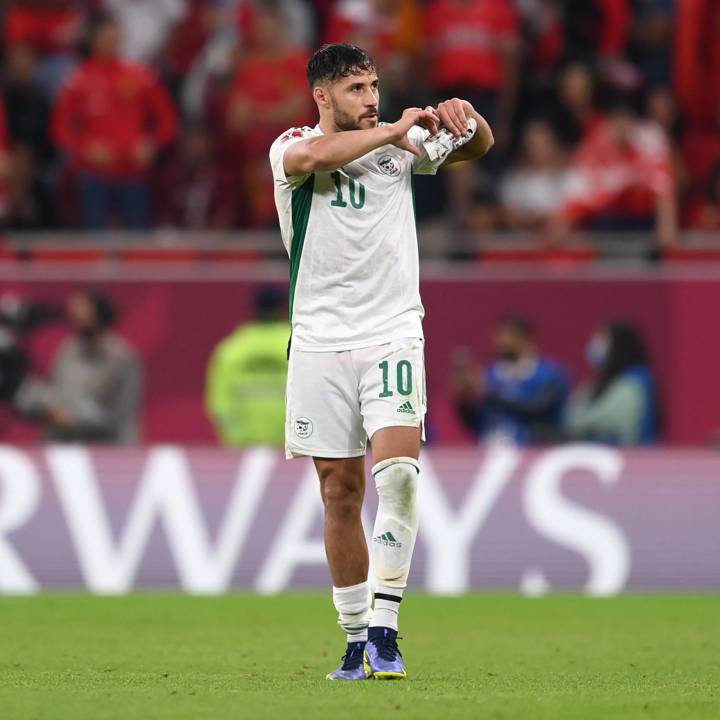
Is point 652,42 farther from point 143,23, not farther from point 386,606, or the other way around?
point 386,606

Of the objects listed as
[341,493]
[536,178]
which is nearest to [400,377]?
[341,493]

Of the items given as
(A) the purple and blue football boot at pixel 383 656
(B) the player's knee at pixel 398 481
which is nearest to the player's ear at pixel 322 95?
(B) the player's knee at pixel 398 481

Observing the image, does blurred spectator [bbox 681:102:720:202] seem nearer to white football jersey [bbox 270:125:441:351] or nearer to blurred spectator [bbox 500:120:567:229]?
blurred spectator [bbox 500:120:567:229]

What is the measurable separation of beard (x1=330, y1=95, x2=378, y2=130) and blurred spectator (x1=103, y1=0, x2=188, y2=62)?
9985 millimetres

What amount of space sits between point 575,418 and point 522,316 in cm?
82

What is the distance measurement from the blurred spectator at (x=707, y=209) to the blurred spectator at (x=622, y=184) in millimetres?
227

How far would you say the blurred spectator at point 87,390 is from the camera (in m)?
12.7

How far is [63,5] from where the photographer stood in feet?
54.9

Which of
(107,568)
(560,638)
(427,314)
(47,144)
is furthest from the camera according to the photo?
(47,144)

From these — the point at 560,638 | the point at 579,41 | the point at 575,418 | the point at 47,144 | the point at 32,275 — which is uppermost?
the point at 579,41

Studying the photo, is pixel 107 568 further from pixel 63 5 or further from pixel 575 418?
pixel 63 5

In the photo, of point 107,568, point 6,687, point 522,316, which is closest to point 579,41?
point 522,316

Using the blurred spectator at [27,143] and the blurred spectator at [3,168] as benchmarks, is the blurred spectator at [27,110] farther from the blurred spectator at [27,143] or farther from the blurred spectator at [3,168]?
the blurred spectator at [3,168]

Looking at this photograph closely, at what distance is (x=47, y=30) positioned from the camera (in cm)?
1658
